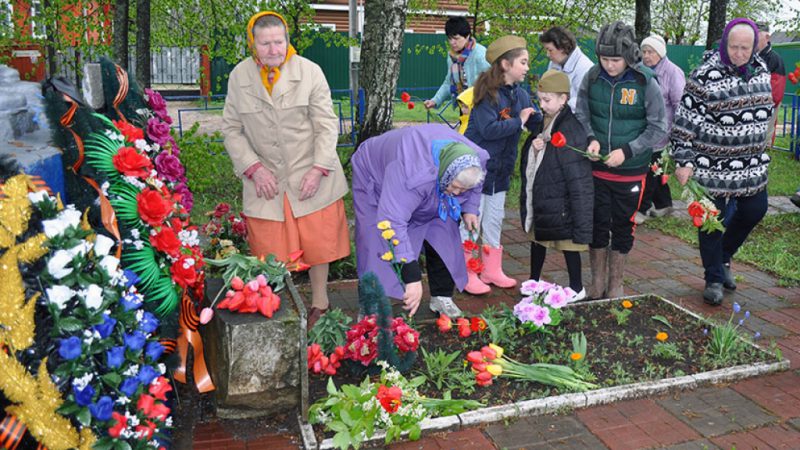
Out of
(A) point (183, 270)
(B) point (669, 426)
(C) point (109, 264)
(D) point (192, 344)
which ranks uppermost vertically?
(C) point (109, 264)

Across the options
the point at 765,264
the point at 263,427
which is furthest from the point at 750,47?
the point at 263,427

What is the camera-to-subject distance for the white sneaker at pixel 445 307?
185 inches

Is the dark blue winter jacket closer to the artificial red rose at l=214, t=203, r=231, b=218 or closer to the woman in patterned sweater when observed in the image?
the woman in patterned sweater

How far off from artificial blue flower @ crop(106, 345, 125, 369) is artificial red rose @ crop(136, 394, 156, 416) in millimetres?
170

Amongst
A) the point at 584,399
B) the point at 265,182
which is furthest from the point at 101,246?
the point at 584,399

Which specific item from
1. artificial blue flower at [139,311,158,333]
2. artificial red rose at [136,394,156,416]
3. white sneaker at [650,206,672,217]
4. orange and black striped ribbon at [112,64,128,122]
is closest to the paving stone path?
artificial red rose at [136,394,156,416]

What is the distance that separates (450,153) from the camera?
12.7ft

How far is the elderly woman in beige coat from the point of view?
165 inches

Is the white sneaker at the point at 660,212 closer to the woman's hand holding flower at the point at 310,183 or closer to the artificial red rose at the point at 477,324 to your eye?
the artificial red rose at the point at 477,324

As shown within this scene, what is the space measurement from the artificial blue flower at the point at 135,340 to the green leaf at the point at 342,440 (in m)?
0.99

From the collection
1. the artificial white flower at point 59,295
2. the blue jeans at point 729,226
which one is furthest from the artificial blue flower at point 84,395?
the blue jeans at point 729,226

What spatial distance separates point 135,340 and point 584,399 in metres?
2.17

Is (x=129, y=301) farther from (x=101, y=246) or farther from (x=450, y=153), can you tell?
(x=450, y=153)

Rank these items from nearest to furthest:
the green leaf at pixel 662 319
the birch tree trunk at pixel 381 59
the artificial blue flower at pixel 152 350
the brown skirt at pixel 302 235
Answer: the artificial blue flower at pixel 152 350
the brown skirt at pixel 302 235
the green leaf at pixel 662 319
the birch tree trunk at pixel 381 59
